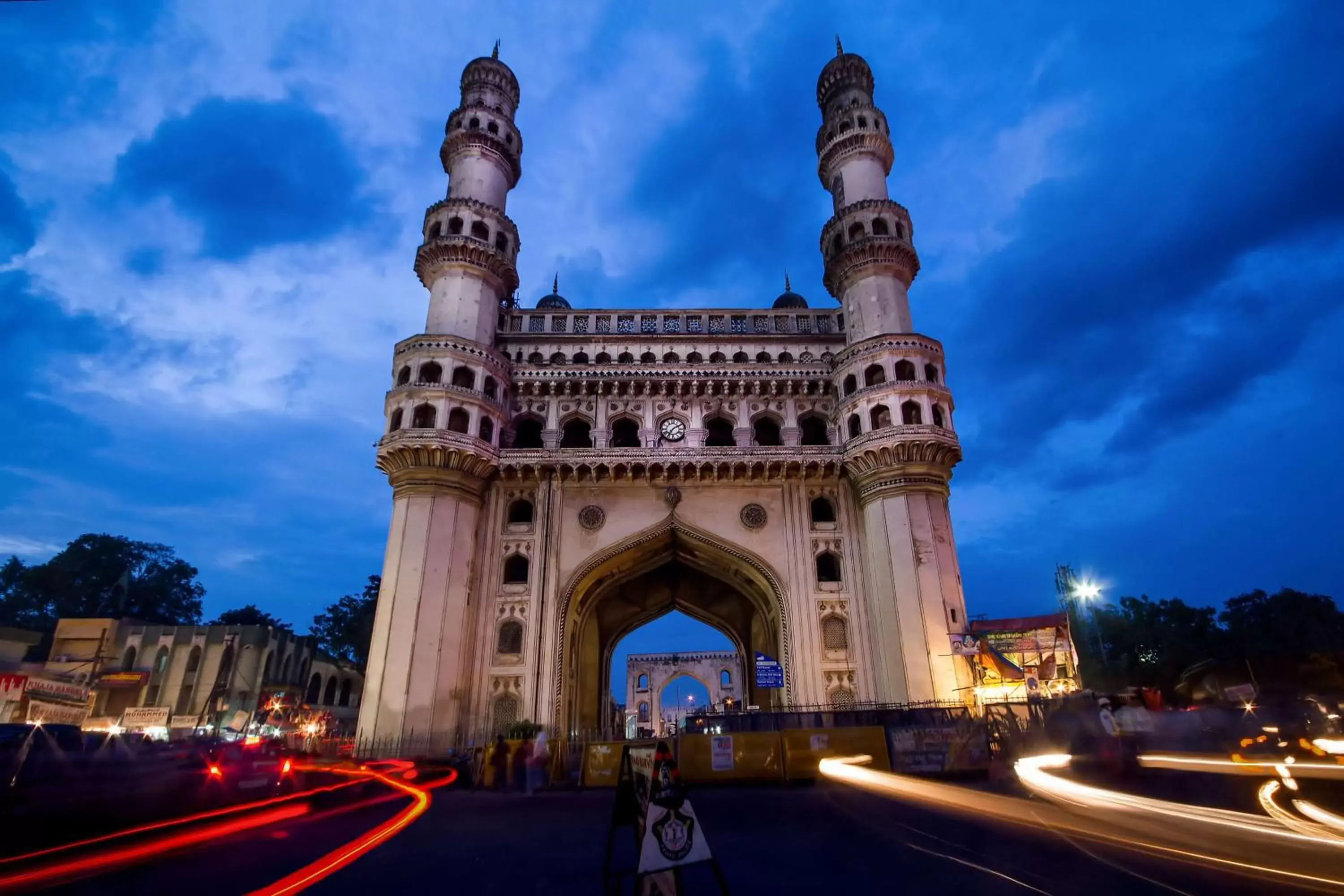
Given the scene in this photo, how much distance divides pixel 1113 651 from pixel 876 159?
5004 cm

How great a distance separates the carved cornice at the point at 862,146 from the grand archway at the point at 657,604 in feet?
67.8

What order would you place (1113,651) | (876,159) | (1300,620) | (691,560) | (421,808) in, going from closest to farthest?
(421,808) < (691,560) < (876,159) < (1300,620) < (1113,651)

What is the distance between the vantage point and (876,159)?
34156 mm

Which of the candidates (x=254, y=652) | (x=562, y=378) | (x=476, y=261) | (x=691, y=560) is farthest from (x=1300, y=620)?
(x=254, y=652)

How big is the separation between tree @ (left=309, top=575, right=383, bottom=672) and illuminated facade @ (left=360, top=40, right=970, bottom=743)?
29.9 metres

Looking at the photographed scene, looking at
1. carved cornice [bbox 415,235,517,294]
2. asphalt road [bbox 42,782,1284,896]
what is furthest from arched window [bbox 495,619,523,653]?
carved cornice [bbox 415,235,517,294]

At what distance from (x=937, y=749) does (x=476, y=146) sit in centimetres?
3172

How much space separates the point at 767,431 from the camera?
31.4m

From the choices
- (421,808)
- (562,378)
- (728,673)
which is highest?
(562,378)

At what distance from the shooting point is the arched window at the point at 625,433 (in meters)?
30.1

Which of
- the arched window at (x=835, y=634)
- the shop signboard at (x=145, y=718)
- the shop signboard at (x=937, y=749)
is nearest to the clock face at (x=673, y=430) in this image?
the arched window at (x=835, y=634)

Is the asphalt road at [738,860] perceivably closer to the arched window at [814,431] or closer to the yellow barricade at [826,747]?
the yellow barricade at [826,747]

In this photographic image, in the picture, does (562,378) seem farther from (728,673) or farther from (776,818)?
(728,673)

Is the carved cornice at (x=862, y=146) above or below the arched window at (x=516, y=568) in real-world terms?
above
